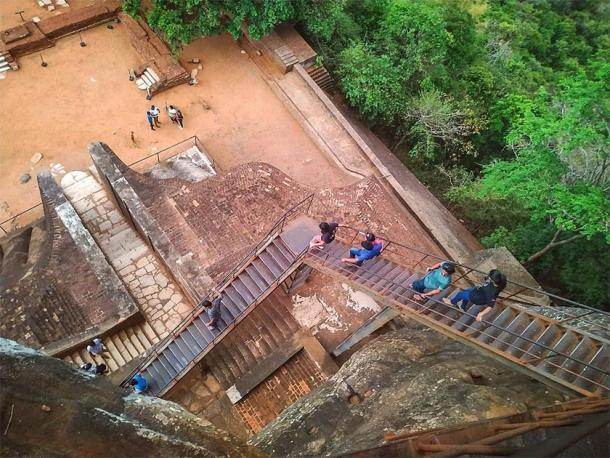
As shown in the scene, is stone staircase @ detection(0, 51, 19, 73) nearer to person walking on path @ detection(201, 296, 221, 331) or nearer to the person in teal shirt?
person walking on path @ detection(201, 296, 221, 331)

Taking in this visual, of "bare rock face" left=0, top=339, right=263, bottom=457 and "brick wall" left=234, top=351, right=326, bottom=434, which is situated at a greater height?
"bare rock face" left=0, top=339, right=263, bottom=457

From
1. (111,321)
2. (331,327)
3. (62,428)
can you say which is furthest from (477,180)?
(62,428)

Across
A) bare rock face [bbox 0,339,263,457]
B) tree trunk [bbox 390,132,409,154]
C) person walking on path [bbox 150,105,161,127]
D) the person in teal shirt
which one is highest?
person walking on path [bbox 150,105,161,127]

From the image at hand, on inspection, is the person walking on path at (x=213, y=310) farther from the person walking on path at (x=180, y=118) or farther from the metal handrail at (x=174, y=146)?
the person walking on path at (x=180, y=118)

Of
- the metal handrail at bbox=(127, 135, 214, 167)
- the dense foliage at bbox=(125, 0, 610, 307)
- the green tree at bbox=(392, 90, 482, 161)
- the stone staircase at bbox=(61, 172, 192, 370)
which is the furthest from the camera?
the green tree at bbox=(392, 90, 482, 161)

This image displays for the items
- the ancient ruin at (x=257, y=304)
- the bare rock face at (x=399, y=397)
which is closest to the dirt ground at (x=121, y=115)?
the ancient ruin at (x=257, y=304)

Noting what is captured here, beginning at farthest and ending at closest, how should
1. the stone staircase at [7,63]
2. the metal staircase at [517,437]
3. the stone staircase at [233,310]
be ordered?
the stone staircase at [7,63], the stone staircase at [233,310], the metal staircase at [517,437]

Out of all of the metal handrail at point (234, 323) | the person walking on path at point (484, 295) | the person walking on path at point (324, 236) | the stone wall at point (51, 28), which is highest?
the stone wall at point (51, 28)

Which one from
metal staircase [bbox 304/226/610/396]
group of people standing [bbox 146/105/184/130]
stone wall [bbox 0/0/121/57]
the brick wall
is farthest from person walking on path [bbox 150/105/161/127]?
the brick wall
